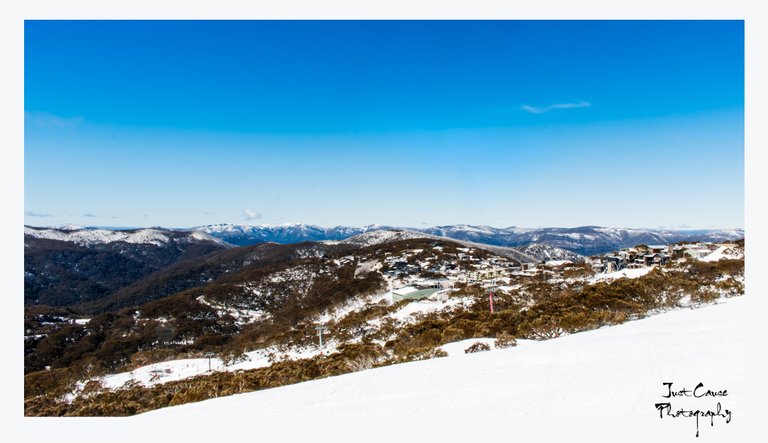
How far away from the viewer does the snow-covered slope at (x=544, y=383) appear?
4688mm

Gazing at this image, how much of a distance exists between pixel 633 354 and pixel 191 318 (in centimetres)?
5173
